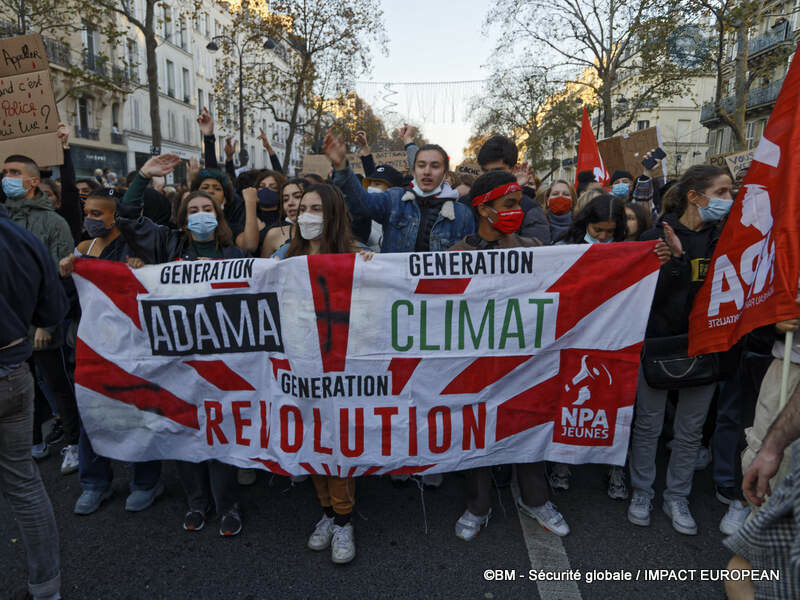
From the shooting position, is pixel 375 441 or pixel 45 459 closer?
pixel 375 441

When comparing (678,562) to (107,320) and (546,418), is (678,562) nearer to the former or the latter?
(546,418)

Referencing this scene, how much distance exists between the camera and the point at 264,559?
2.71m

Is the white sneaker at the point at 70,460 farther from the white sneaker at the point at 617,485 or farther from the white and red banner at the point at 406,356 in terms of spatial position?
the white sneaker at the point at 617,485

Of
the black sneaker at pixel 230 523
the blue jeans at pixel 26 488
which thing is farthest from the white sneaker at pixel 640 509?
the blue jeans at pixel 26 488

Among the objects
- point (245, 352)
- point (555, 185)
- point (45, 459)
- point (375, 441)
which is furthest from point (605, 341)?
point (45, 459)

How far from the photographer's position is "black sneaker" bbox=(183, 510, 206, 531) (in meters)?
2.96

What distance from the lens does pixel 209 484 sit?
10.5 ft

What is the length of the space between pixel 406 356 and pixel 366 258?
0.58 metres

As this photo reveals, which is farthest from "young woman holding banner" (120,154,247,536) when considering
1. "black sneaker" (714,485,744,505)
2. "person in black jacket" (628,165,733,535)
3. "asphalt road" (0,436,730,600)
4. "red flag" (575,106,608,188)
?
"red flag" (575,106,608,188)

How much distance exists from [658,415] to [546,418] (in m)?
0.71

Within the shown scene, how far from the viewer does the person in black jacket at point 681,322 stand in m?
2.93

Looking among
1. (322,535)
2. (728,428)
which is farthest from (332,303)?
(728,428)

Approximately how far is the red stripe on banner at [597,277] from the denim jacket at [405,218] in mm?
950

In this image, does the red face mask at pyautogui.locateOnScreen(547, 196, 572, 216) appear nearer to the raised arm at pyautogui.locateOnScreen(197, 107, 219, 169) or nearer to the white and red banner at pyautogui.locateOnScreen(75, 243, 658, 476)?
the white and red banner at pyautogui.locateOnScreen(75, 243, 658, 476)
